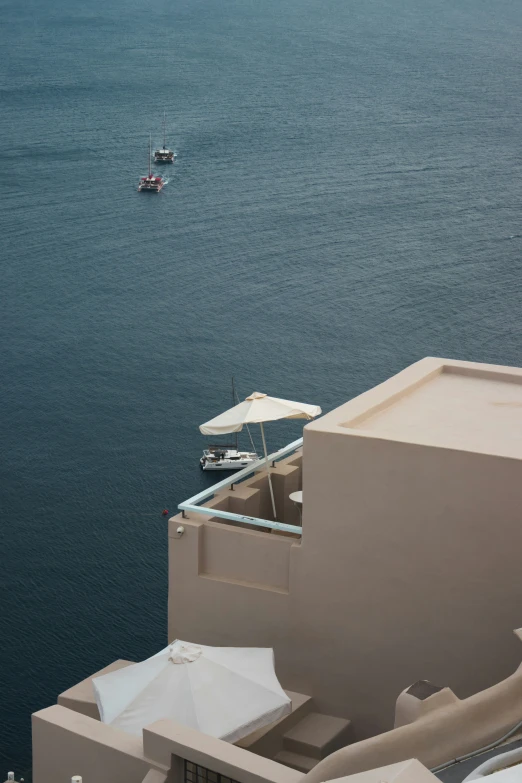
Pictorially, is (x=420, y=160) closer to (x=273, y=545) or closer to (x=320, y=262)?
(x=320, y=262)

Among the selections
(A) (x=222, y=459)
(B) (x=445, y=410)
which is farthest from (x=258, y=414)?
(A) (x=222, y=459)

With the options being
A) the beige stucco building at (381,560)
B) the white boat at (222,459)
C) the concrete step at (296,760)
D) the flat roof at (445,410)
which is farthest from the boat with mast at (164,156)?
the concrete step at (296,760)

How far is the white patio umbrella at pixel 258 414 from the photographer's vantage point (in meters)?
14.9

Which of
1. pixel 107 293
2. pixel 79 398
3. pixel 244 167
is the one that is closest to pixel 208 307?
pixel 107 293

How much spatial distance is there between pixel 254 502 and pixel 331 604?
215 centimetres

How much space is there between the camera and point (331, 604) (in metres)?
12.9

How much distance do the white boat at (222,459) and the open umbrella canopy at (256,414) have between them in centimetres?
3061

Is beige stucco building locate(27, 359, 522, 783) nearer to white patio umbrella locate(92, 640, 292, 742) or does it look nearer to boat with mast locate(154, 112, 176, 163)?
white patio umbrella locate(92, 640, 292, 742)

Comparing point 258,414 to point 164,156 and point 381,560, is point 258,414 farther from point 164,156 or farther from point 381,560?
point 164,156

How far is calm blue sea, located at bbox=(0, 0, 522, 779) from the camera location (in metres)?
41.7

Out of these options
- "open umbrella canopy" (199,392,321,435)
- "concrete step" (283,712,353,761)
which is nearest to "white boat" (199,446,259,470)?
"open umbrella canopy" (199,392,321,435)

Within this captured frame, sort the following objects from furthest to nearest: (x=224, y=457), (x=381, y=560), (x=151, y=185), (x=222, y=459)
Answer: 1. (x=151, y=185)
2. (x=224, y=457)
3. (x=222, y=459)
4. (x=381, y=560)

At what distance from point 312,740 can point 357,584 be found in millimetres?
1919

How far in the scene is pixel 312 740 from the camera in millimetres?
12703
